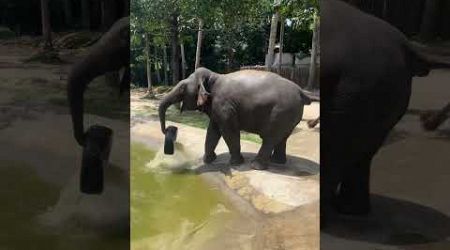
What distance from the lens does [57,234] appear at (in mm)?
4438

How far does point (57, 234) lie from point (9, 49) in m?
1.28

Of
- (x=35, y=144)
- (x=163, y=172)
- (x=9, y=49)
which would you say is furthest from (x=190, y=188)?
(x=9, y=49)

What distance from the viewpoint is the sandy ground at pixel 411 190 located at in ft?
14.1

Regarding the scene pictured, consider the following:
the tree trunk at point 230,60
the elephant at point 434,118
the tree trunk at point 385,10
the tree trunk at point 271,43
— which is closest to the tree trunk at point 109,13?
the tree trunk at point 230,60

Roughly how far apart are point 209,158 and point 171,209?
0.43 m

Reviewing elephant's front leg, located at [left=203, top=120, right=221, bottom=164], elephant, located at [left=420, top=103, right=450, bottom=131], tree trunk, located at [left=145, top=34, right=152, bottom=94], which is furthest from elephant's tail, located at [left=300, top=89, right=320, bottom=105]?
tree trunk, located at [left=145, top=34, right=152, bottom=94]

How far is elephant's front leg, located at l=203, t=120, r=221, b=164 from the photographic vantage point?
4.34 meters

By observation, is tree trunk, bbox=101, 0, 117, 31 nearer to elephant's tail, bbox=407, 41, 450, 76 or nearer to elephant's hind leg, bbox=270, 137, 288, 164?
elephant's hind leg, bbox=270, 137, 288, 164

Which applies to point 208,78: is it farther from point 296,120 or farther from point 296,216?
point 296,216

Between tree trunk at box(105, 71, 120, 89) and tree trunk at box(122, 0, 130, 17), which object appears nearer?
tree trunk at box(122, 0, 130, 17)

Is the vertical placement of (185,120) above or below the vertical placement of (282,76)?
below

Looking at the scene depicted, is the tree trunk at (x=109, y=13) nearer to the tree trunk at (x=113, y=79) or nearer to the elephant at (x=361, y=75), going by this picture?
the tree trunk at (x=113, y=79)

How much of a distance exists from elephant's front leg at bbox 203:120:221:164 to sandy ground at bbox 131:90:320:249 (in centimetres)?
3

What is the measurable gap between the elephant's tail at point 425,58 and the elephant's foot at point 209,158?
1.42 metres
